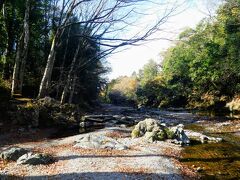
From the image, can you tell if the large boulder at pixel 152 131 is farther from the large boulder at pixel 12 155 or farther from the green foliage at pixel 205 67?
the large boulder at pixel 12 155

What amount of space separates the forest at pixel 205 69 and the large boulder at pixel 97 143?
11726 millimetres

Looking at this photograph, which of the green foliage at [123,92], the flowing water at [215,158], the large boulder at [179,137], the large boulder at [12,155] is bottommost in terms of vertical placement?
the flowing water at [215,158]

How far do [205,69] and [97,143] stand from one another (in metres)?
37.6

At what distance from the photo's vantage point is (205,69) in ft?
167

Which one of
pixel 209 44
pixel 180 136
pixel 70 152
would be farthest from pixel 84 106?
pixel 70 152

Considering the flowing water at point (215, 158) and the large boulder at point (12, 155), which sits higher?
the large boulder at point (12, 155)

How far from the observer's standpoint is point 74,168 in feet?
39.8

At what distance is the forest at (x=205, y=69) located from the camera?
40.8m

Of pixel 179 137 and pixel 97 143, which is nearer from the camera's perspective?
pixel 97 143

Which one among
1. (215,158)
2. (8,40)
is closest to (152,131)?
(215,158)

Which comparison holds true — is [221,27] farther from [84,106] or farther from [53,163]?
[53,163]

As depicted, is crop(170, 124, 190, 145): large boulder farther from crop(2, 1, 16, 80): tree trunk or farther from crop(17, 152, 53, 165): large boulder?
crop(2, 1, 16, 80): tree trunk

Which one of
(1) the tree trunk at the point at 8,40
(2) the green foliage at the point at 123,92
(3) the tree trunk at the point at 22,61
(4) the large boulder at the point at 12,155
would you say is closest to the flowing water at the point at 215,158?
(4) the large boulder at the point at 12,155

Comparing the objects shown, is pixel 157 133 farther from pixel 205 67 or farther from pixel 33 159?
pixel 205 67
